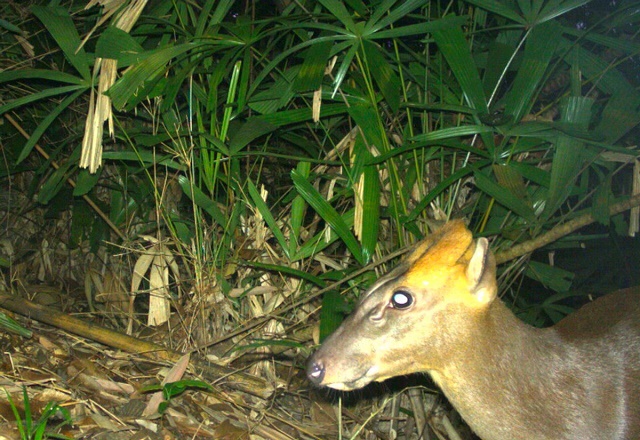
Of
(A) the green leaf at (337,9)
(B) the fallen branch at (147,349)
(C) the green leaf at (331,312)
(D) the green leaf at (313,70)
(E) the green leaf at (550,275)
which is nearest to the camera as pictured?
(D) the green leaf at (313,70)

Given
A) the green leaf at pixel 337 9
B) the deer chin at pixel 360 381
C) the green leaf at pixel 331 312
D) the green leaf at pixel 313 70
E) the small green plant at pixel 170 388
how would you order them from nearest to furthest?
the deer chin at pixel 360 381
the small green plant at pixel 170 388
the green leaf at pixel 313 70
the green leaf at pixel 337 9
the green leaf at pixel 331 312

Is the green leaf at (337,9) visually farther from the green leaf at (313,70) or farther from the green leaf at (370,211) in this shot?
the green leaf at (370,211)

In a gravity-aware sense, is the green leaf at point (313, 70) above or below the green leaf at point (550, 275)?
above

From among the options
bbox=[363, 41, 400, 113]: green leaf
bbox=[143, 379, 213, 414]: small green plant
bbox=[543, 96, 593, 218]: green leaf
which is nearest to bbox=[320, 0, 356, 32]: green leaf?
bbox=[363, 41, 400, 113]: green leaf

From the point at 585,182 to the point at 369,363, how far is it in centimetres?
176

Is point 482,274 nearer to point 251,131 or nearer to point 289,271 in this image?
point 289,271

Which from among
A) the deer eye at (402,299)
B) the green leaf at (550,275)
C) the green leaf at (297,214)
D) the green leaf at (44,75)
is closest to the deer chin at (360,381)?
the deer eye at (402,299)

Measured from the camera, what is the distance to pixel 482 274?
238 cm

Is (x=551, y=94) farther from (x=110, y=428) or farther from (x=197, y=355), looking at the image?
(x=110, y=428)

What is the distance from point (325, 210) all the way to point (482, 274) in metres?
1.13

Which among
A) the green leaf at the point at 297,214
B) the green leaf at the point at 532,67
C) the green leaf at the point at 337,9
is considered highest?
the green leaf at the point at 337,9

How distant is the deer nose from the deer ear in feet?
1.83

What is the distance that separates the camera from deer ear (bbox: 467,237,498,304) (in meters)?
2.34

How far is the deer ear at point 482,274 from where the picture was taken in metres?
2.34
